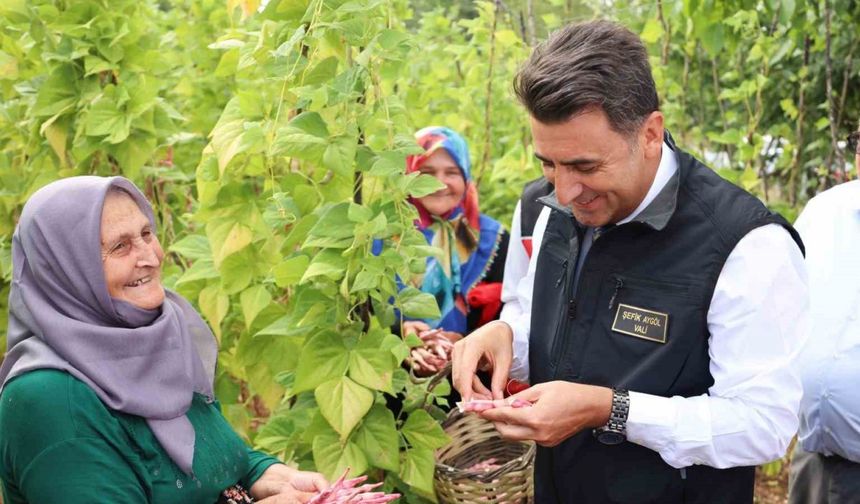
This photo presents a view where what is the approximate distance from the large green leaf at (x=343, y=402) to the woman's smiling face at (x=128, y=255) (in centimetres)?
51

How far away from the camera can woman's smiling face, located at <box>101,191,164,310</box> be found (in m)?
2.03

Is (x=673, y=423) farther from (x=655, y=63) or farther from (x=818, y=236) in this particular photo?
(x=655, y=63)

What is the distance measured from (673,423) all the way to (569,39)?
846 mm

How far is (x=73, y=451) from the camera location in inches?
71.2

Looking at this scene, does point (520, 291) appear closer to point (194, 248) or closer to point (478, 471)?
point (478, 471)

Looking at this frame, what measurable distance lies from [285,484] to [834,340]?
58.1 inches

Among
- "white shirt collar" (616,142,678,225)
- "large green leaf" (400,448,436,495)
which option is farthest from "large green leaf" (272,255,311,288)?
"white shirt collar" (616,142,678,225)

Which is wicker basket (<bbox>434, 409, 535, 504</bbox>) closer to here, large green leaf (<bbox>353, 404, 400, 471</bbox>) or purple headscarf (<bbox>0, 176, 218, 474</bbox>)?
large green leaf (<bbox>353, 404, 400, 471</bbox>)

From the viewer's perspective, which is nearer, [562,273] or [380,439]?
[562,273]

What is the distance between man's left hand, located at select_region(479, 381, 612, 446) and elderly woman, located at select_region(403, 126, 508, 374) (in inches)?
64.9

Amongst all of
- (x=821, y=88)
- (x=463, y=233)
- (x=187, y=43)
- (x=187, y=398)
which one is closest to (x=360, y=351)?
(x=187, y=398)

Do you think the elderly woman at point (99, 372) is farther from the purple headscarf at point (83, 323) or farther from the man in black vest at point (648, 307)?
the man in black vest at point (648, 307)

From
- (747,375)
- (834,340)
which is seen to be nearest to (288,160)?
(747,375)

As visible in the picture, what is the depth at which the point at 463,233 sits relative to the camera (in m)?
3.93
